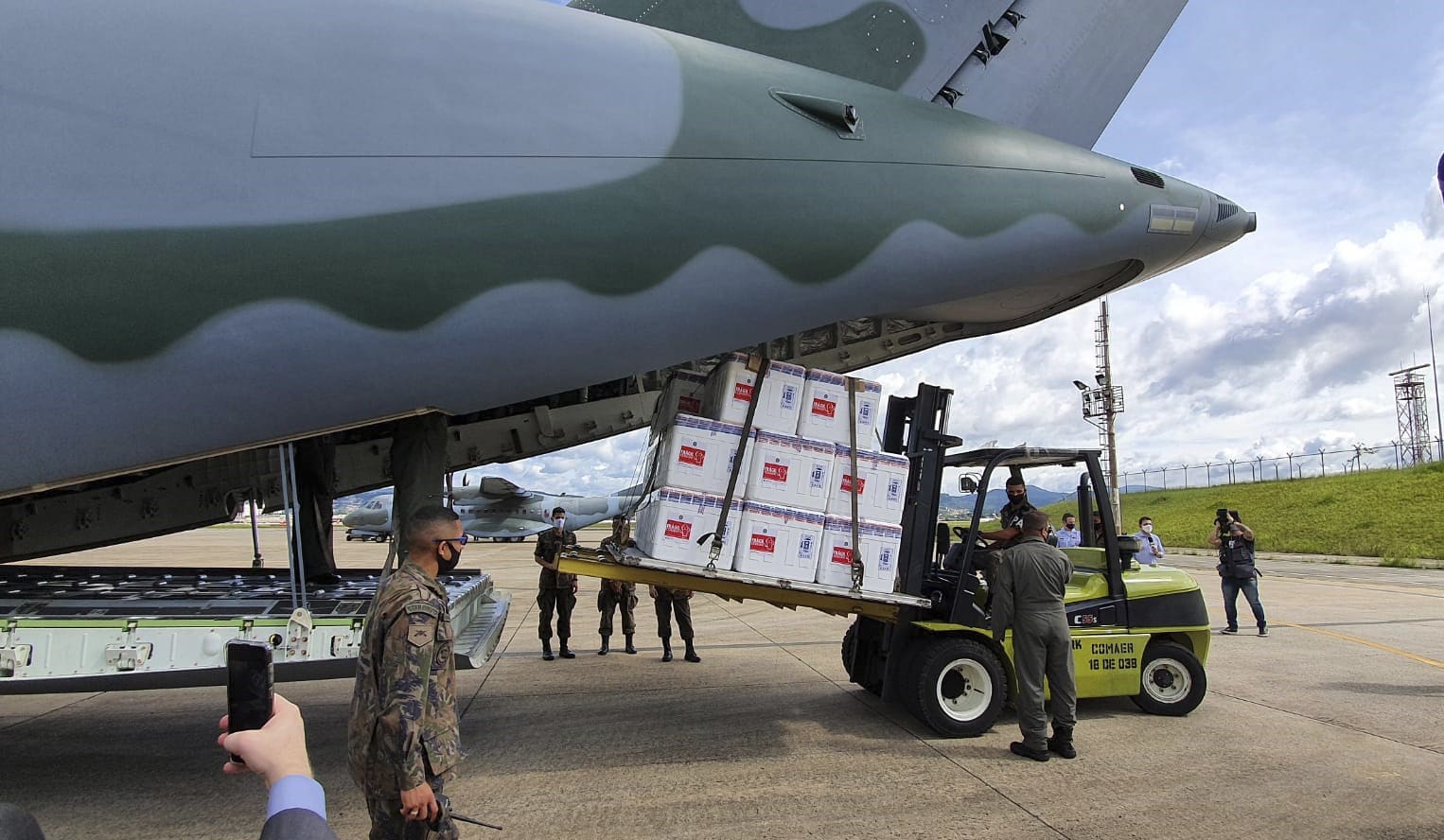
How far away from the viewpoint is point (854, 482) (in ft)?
18.0

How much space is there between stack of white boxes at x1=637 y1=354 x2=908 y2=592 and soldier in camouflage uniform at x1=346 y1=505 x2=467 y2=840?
2346 mm

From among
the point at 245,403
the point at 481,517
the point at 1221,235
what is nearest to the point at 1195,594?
the point at 1221,235

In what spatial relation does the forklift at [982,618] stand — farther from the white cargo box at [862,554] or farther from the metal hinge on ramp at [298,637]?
the metal hinge on ramp at [298,637]

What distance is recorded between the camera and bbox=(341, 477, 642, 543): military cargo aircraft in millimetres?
30136

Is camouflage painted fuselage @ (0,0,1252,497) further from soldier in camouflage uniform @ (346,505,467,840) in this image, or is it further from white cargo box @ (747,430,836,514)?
soldier in camouflage uniform @ (346,505,467,840)

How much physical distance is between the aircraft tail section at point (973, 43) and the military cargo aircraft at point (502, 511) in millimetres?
23951

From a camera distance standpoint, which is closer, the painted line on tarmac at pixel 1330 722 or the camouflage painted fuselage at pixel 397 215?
the camouflage painted fuselage at pixel 397 215

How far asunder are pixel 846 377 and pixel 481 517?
94.9 feet

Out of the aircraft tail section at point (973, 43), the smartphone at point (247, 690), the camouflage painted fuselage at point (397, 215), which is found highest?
the aircraft tail section at point (973, 43)

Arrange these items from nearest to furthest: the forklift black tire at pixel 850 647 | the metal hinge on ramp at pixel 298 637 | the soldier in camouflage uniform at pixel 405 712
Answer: the soldier in camouflage uniform at pixel 405 712 → the metal hinge on ramp at pixel 298 637 → the forklift black tire at pixel 850 647

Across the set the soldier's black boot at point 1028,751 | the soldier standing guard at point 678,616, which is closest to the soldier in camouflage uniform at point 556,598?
the soldier standing guard at point 678,616

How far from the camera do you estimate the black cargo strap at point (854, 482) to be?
5.36 metres

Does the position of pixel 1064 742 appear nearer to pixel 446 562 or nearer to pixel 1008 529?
pixel 1008 529

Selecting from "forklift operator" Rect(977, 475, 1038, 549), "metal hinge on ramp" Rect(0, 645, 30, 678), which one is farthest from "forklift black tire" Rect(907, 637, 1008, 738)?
"metal hinge on ramp" Rect(0, 645, 30, 678)
